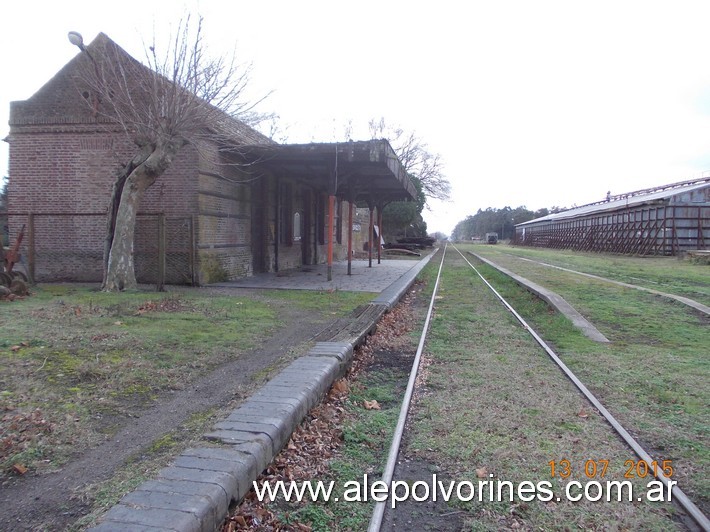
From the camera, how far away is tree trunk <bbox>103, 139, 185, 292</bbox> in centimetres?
1066

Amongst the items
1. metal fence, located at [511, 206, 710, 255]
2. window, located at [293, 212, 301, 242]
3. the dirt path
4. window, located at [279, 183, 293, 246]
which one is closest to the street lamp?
the dirt path

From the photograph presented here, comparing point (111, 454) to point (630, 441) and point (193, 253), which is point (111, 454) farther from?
point (193, 253)

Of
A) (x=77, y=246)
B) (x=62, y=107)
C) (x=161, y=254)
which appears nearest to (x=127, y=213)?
(x=161, y=254)

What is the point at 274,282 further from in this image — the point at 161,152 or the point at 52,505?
the point at 52,505

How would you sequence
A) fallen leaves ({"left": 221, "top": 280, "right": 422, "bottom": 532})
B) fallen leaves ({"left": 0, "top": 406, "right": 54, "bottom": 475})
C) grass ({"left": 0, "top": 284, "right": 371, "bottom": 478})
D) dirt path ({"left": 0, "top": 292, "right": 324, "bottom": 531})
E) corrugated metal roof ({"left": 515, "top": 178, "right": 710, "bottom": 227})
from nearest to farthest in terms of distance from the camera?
dirt path ({"left": 0, "top": 292, "right": 324, "bottom": 531}) → fallen leaves ({"left": 221, "top": 280, "right": 422, "bottom": 532}) → fallen leaves ({"left": 0, "top": 406, "right": 54, "bottom": 475}) → grass ({"left": 0, "top": 284, "right": 371, "bottom": 478}) → corrugated metal roof ({"left": 515, "top": 178, "right": 710, "bottom": 227})

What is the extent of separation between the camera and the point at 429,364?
21.1ft

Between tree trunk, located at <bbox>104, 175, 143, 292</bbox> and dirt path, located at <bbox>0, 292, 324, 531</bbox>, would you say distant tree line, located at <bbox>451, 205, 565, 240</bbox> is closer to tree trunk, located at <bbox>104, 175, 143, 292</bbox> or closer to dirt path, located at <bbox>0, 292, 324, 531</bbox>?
tree trunk, located at <bbox>104, 175, 143, 292</bbox>

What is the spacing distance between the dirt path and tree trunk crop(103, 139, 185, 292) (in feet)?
19.3

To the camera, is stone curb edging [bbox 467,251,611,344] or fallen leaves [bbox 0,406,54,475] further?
stone curb edging [bbox 467,251,611,344]

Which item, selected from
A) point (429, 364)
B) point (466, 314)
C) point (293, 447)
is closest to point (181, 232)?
point (466, 314)

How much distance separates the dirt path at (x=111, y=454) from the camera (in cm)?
269

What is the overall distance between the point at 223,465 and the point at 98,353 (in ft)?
11.3

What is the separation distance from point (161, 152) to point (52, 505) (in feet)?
29.9

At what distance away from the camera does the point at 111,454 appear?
3.45 metres
